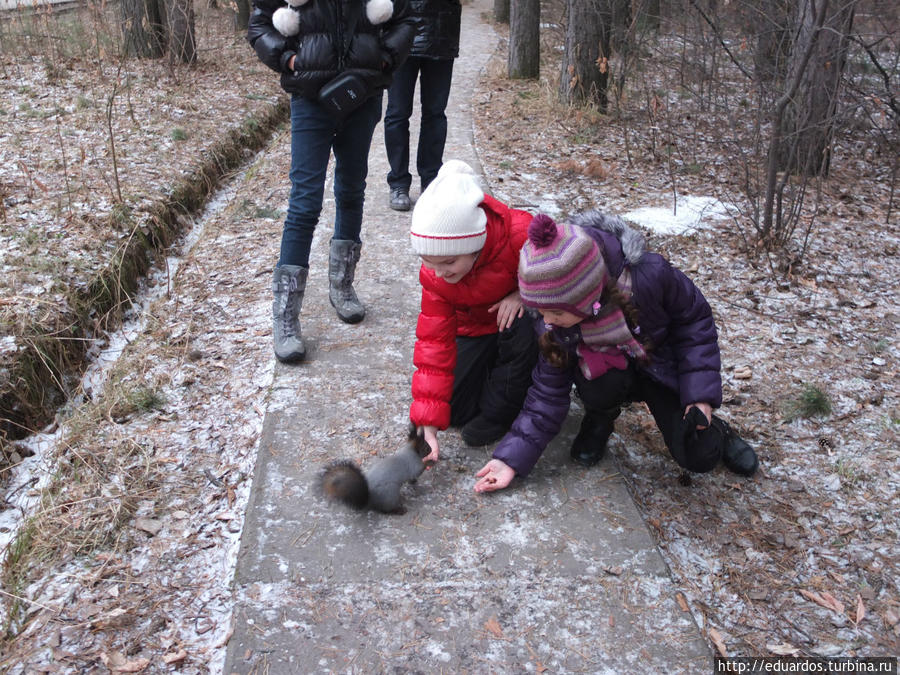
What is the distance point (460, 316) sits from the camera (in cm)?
286

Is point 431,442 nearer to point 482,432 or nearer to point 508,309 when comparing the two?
point 482,432

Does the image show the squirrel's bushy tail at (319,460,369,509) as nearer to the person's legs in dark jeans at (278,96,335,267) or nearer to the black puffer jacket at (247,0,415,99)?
the person's legs in dark jeans at (278,96,335,267)

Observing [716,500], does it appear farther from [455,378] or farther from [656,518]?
[455,378]

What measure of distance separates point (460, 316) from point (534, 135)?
5.01 m

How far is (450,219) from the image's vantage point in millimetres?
2373

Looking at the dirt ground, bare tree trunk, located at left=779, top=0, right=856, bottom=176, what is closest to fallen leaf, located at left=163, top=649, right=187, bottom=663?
the dirt ground

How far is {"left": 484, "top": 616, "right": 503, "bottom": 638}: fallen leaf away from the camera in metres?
2.05

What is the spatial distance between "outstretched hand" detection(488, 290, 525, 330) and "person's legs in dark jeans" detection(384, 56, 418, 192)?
2350 millimetres

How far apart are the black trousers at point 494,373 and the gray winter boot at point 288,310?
86 centimetres

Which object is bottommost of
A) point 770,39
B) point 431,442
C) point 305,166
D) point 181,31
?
point 431,442

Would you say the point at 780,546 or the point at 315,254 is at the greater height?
the point at 315,254

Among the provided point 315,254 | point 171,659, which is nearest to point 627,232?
point 171,659

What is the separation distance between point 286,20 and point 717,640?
280cm

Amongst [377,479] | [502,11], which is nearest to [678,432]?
[377,479]
